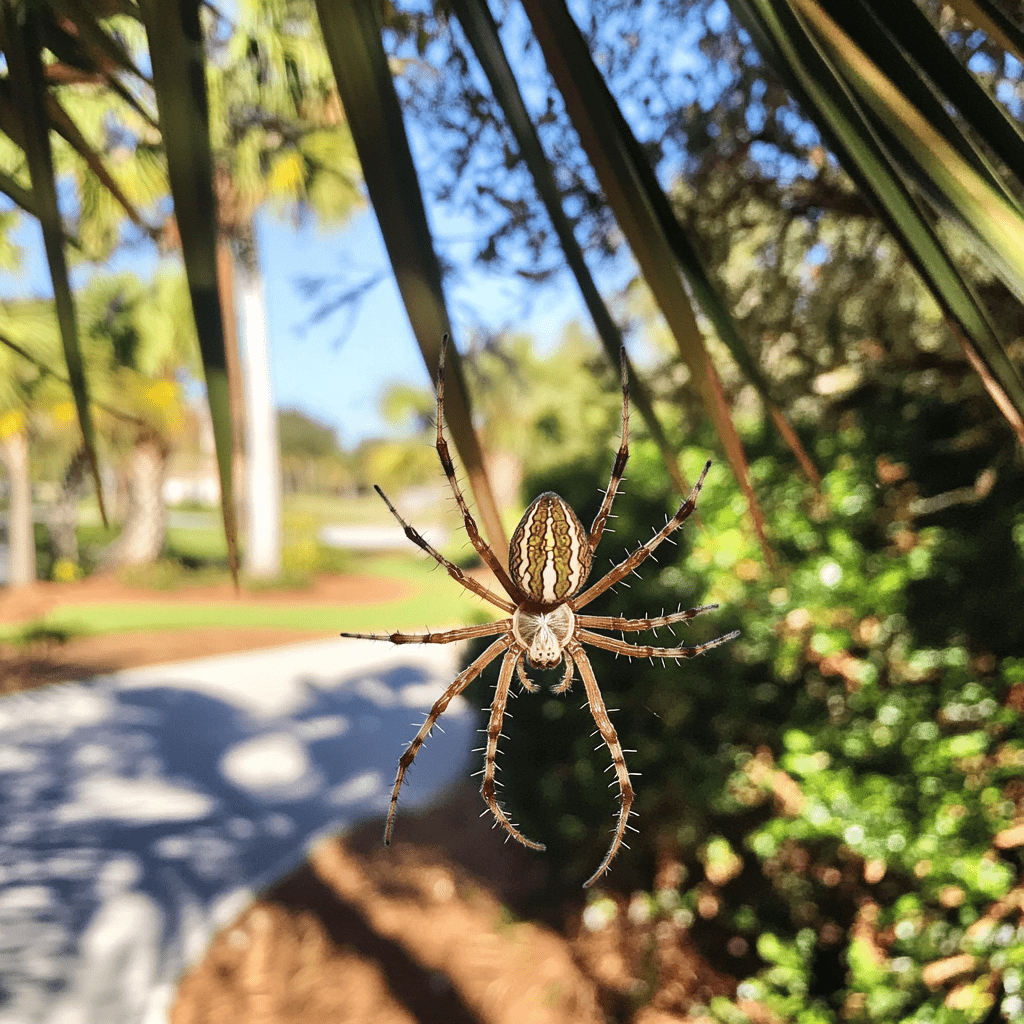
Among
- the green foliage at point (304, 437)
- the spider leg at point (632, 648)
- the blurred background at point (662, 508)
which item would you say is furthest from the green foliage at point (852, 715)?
the green foliage at point (304, 437)

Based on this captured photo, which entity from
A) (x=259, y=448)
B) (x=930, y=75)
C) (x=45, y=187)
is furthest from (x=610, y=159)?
(x=259, y=448)

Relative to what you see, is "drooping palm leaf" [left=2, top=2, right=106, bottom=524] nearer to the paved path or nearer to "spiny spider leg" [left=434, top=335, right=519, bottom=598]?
"spiny spider leg" [left=434, top=335, right=519, bottom=598]

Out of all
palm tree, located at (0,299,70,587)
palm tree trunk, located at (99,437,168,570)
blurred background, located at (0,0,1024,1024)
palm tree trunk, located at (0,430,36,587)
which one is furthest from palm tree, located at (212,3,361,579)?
palm tree trunk, located at (99,437,168,570)

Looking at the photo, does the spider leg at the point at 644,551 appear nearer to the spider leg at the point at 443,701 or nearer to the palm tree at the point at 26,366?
the spider leg at the point at 443,701

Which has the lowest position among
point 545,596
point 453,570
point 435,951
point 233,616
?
point 435,951

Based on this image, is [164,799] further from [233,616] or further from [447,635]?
[233,616]

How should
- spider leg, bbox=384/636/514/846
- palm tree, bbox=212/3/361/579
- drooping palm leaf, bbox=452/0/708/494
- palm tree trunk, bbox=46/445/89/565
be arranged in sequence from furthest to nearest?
palm tree trunk, bbox=46/445/89/565, palm tree, bbox=212/3/361/579, spider leg, bbox=384/636/514/846, drooping palm leaf, bbox=452/0/708/494

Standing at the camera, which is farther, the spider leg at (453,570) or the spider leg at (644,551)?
the spider leg at (453,570)
